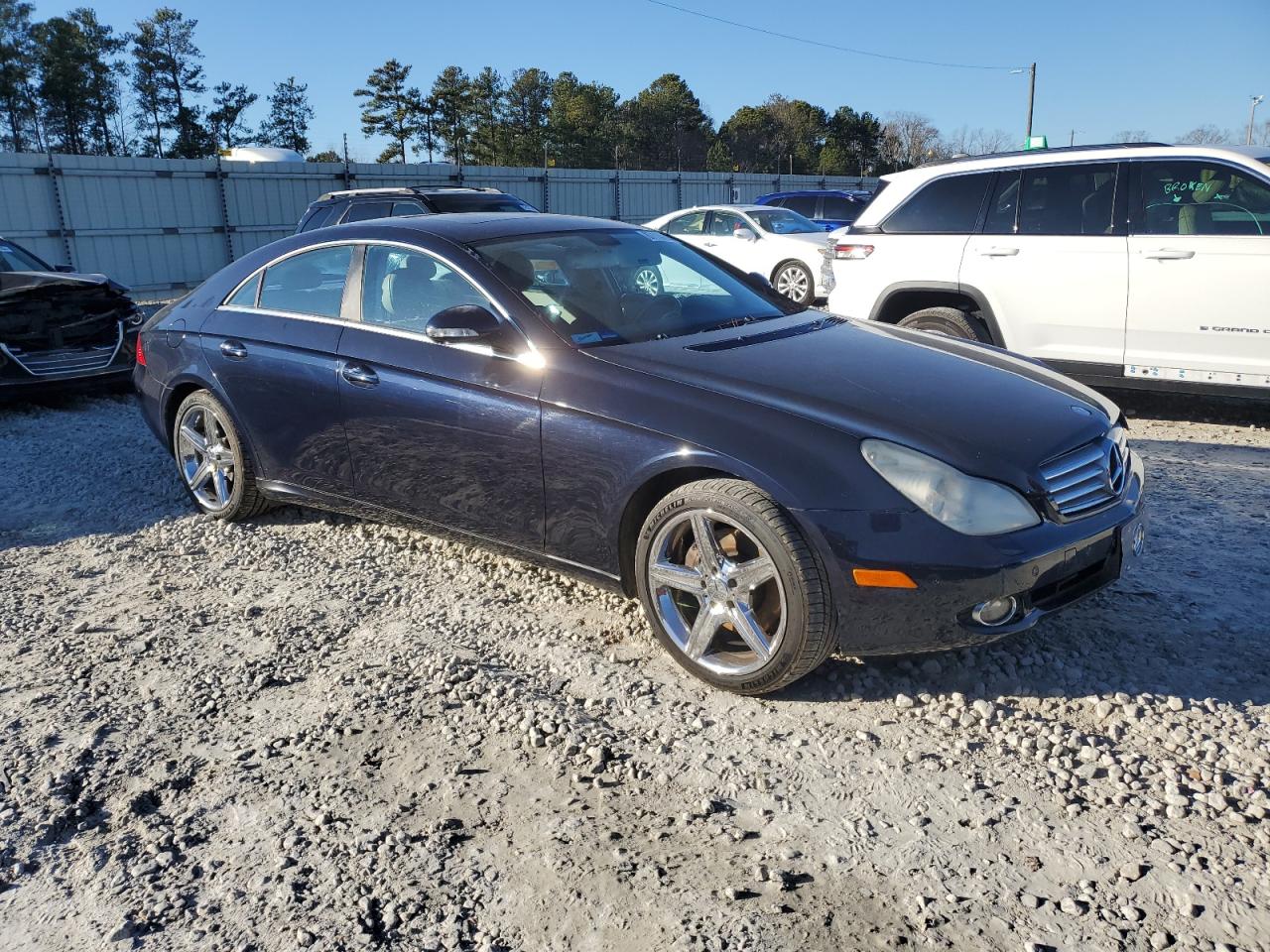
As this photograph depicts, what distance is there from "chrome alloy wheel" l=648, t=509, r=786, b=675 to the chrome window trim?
0.99 m

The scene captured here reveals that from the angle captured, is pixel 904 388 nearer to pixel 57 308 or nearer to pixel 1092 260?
pixel 1092 260

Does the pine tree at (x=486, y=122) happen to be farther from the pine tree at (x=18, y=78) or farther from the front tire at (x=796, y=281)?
the front tire at (x=796, y=281)

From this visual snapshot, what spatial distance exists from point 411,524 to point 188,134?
54294 mm

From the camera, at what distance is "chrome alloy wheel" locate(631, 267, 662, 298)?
4371 mm

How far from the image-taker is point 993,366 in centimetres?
404

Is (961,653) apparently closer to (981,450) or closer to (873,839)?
(981,450)

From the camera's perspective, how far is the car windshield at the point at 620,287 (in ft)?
13.3

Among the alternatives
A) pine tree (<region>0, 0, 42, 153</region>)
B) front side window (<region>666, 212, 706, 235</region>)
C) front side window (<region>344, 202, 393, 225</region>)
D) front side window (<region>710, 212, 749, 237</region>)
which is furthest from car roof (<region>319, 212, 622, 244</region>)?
pine tree (<region>0, 0, 42, 153</region>)

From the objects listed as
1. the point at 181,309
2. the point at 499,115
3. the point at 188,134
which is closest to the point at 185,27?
the point at 188,134

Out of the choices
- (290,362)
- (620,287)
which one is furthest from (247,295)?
(620,287)

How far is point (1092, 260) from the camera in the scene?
6.57 metres

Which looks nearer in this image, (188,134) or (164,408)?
(164,408)

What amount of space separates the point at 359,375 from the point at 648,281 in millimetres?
1321

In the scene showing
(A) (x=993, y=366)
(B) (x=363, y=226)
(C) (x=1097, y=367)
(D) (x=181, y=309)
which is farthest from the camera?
(C) (x=1097, y=367)
